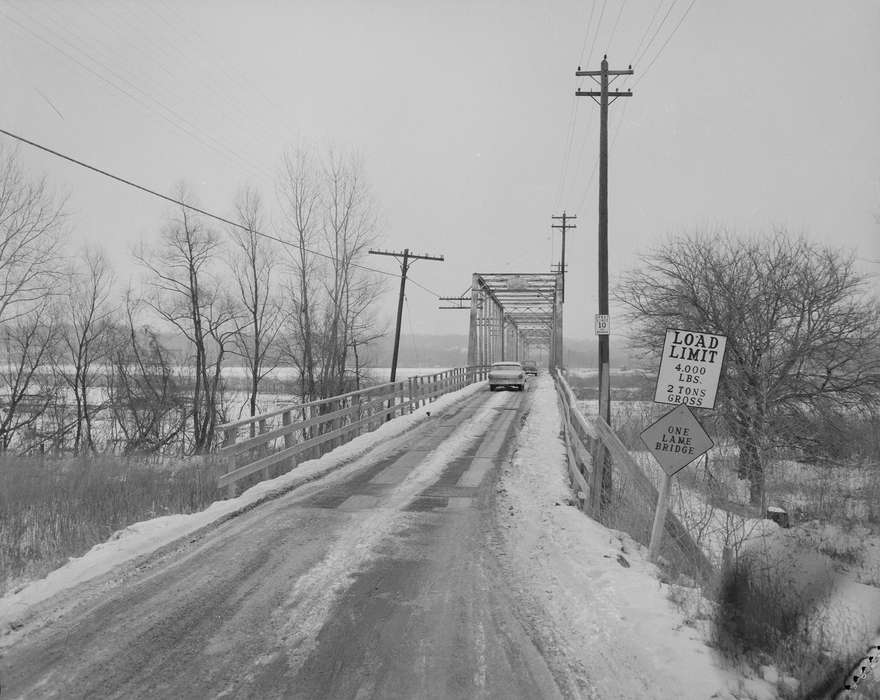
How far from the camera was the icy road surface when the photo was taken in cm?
346

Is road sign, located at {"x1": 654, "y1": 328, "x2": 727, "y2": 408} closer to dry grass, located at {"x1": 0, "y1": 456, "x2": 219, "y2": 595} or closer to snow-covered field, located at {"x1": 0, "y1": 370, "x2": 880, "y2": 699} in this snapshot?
snow-covered field, located at {"x1": 0, "y1": 370, "x2": 880, "y2": 699}

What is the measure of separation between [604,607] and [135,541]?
15.5ft

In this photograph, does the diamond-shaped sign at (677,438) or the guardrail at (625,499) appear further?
the guardrail at (625,499)

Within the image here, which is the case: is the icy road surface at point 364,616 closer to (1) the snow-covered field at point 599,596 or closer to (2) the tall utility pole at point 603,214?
(1) the snow-covered field at point 599,596

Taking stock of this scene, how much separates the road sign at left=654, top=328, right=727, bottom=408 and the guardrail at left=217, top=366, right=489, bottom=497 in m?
5.54

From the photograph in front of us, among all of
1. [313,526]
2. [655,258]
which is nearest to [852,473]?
[655,258]

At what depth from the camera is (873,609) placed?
16.3 feet

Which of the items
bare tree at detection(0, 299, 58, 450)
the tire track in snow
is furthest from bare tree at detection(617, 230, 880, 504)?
bare tree at detection(0, 299, 58, 450)

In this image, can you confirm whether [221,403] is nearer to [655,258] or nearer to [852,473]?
[655,258]

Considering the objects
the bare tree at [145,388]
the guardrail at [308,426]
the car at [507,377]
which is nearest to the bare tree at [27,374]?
the bare tree at [145,388]

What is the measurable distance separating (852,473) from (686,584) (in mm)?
13988

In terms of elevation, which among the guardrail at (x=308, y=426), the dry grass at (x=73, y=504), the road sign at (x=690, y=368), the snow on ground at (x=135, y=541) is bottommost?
the dry grass at (x=73, y=504)

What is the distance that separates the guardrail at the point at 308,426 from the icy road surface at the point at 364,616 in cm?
121

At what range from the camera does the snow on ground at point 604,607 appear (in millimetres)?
3520
